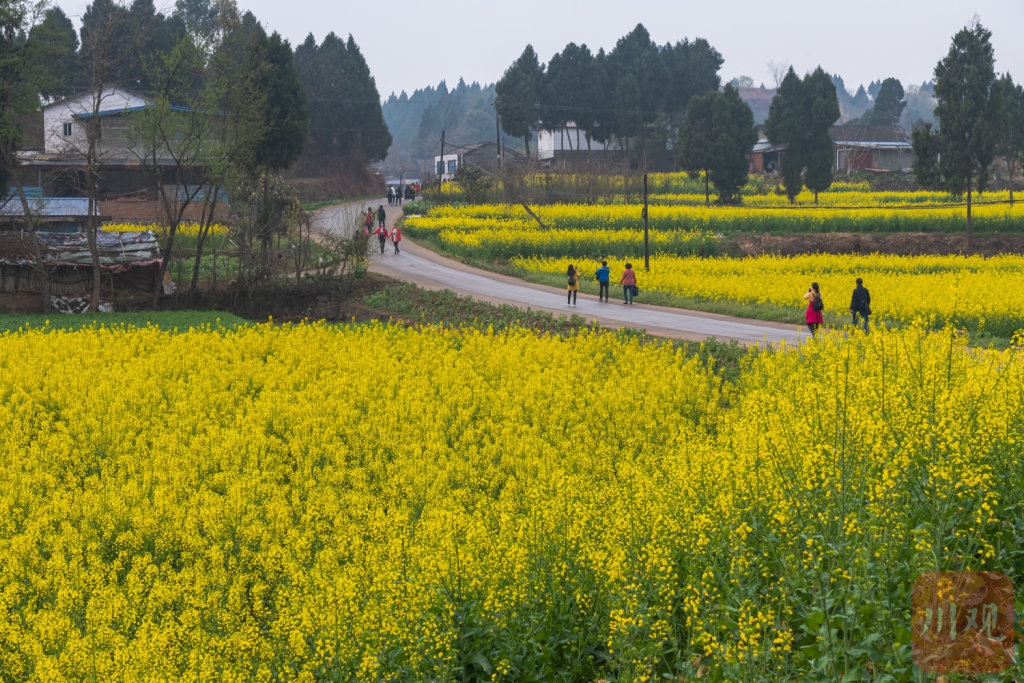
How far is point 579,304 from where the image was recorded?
31438 mm

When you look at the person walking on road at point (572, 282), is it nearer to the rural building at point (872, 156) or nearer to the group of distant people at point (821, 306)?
the group of distant people at point (821, 306)

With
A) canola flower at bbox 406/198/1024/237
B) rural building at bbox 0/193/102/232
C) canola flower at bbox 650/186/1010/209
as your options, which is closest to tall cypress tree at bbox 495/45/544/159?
canola flower at bbox 650/186/1010/209

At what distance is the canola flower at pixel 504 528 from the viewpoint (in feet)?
23.5

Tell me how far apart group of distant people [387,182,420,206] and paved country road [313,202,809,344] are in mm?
27481

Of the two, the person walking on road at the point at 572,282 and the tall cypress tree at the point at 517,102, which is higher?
the tall cypress tree at the point at 517,102

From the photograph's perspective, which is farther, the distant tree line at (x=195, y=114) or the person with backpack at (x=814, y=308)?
the distant tree line at (x=195, y=114)

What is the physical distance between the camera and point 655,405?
51.0 ft

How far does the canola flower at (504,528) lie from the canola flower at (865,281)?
8.79 m

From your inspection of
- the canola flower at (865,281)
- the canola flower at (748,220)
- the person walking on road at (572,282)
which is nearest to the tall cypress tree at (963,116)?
the canola flower at (748,220)

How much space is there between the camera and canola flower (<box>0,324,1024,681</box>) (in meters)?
7.17

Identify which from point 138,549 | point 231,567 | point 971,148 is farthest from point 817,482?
point 971,148

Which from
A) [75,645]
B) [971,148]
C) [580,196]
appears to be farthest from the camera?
[580,196]

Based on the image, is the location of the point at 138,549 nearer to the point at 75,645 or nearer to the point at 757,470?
the point at 75,645

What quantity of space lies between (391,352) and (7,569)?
37.7 feet
